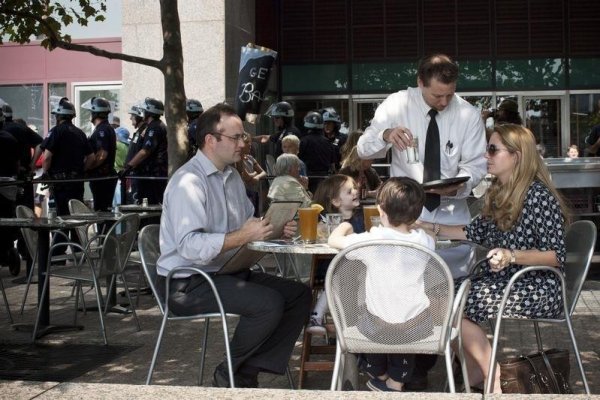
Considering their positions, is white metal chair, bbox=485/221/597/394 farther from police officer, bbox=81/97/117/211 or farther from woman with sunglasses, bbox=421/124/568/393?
police officer, bbox=81/97/117/211

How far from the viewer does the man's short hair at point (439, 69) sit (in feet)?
19.9

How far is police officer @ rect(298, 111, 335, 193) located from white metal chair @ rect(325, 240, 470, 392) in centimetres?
977

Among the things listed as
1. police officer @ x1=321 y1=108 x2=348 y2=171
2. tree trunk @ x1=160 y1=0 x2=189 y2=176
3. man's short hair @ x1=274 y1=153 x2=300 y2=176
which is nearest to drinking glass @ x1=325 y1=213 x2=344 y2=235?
man's short hair @ x1=274 y1=153 x2=300 y2=176

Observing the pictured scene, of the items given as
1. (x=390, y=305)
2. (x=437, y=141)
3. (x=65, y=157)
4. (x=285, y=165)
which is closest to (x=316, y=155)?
(x=65, y=157)

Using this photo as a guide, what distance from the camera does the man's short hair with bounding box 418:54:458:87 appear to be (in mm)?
6062

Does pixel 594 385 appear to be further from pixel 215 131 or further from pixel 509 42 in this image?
pixel 509 42

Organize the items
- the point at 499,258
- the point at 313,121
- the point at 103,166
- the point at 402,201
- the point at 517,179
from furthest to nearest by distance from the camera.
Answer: the point at 313,121 → the point at 103,166 → the point at 517,179 → the point at 499,258 → the point at 402,201

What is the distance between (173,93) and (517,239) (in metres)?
5.17

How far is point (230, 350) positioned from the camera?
5551 millimetres

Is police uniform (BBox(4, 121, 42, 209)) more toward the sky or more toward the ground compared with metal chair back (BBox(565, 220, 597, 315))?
more toward the sky

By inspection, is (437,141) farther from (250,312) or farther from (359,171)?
(359,171)

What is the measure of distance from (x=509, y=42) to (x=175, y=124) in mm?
13044

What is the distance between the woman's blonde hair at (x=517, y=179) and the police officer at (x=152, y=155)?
282 inches

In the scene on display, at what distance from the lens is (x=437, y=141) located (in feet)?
20.6
